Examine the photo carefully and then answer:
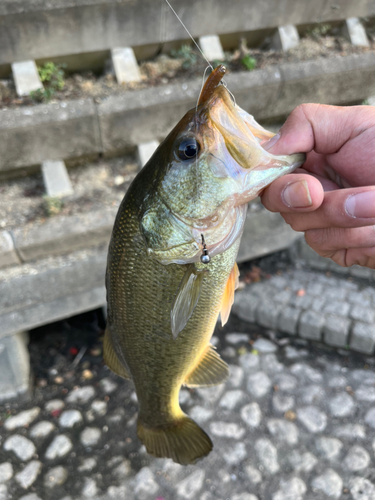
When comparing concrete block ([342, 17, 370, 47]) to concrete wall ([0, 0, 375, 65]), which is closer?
concrete wall ([0, 0, 375, 65])

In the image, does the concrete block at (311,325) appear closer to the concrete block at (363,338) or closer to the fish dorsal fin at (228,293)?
the concrete block at (363,338)

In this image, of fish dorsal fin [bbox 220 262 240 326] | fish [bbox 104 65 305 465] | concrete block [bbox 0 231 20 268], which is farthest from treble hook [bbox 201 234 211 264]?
concrete block [bbox 0 231 20 268]

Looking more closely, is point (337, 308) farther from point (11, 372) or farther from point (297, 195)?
point (11, 372)

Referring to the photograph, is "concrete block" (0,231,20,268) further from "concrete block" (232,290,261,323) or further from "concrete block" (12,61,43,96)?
"concrete block" (232,290,261,323)

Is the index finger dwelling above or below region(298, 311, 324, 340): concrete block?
above

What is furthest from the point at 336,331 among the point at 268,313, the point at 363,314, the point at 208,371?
the point at 208,371

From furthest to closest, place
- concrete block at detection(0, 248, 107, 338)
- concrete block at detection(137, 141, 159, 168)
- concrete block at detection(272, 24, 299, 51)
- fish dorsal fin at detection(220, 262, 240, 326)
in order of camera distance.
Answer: concrete block at detection(272, 24, 299, 51)
concrete block at detection(137, 141, 159, 168)
concrete block at detection(0, 248, 107, 338)
fish dorsal fin at detection(220, 262, 240, 326)

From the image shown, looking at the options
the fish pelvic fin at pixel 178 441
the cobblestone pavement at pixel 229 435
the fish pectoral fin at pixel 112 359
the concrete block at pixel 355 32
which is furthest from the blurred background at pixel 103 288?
the fish pectoral fin at pixel 112 359
